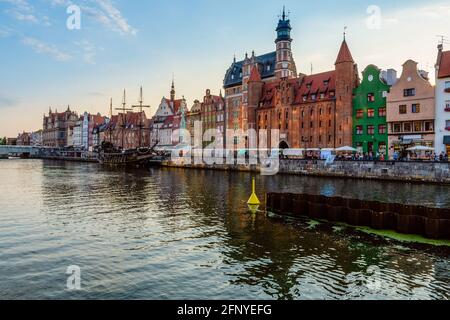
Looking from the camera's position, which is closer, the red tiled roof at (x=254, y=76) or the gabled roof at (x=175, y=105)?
the red tiled roof at (x=254, y=76)

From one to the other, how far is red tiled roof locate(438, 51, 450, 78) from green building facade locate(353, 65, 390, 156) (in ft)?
33.8

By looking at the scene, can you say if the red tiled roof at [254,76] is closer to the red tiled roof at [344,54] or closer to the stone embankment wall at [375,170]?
the red tiled roof at [344,54]

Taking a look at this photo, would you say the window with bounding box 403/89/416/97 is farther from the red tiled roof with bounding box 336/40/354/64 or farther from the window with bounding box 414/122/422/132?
the red tiled roof with bounding box 336/40/354/64

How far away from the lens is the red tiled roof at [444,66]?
2510 inches

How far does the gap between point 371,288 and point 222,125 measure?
345ft

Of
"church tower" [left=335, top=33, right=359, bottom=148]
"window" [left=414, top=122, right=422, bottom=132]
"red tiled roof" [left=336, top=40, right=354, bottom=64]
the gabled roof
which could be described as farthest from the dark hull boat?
"window" [left=414, top=122, right=422, bottom=132]

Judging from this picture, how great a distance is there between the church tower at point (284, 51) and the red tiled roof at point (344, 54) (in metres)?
27.3

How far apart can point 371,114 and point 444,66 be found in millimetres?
15340

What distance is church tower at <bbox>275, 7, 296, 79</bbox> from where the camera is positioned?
354 feet

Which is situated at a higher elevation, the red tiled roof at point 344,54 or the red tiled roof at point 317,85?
the red tiled roof at point 344,54

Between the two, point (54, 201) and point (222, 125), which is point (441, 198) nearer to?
point (54, 201)

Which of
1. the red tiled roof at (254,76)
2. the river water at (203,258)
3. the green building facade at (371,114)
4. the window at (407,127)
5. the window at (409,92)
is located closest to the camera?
the river water at (203,258)

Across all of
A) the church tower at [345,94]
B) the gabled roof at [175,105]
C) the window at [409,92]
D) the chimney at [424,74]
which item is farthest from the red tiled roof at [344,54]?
the gabled roof at [175,105]
